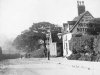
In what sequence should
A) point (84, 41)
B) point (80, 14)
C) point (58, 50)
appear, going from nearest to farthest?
point (84, 41)
point (80, 14)
point (58, 50)

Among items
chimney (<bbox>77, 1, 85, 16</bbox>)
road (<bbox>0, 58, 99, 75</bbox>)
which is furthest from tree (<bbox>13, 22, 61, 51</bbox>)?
road (<bbox>0, 58, 99, 75</bbox>)

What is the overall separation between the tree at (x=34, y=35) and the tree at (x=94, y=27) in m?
30.6

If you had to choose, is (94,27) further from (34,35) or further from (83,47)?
(34,35)

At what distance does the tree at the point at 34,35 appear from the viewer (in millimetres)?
88375

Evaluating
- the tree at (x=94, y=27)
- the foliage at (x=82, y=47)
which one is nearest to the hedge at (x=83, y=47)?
the foliage at (x=82, y=47)

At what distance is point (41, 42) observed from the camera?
9019cm

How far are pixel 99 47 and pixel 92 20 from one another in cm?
1788

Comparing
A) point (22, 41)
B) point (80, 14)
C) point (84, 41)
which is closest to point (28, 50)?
point (22, 41)

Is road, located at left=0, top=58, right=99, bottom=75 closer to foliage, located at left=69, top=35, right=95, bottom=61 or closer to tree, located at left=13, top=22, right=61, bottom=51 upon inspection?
foliage, located at left=69, top=35, right=95, bottom=61

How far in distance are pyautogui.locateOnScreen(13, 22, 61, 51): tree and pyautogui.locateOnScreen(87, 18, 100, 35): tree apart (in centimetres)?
3055

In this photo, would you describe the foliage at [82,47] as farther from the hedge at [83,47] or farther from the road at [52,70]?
the road at [52,70]

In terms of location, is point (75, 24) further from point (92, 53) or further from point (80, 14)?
point (92, 53)

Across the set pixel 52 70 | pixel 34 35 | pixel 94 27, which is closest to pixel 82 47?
pixel 94 27

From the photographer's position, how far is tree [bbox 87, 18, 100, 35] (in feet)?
175
